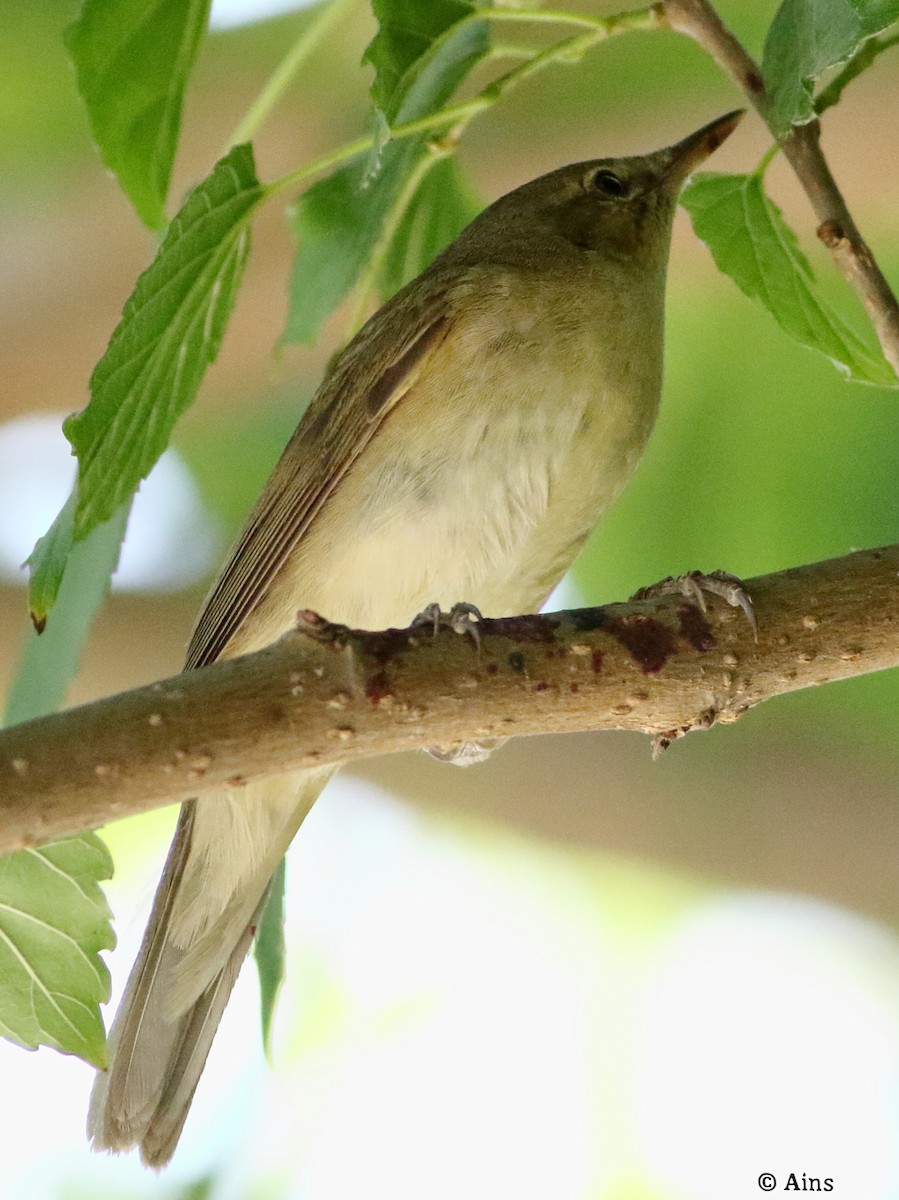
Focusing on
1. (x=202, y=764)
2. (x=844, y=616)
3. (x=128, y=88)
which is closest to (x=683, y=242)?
(x=128, y=88)

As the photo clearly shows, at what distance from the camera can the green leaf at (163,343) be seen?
173cm

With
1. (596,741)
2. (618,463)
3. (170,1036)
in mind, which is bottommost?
(170,1036)

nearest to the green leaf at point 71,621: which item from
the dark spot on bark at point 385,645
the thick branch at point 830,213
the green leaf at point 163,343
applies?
the green leaf at point 163,343

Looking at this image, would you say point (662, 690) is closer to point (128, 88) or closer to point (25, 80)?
point (128, 88)

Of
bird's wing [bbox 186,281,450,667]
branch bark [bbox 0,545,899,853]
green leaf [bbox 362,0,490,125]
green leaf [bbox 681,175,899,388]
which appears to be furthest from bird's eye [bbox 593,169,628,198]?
branch bark [bbox 0,545,899,853]

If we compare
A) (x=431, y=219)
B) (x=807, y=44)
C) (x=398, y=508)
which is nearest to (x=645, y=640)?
(x=807, y=44)

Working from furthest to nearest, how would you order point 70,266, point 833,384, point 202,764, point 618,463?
point 70,266 → point 833,384 → point 618,463 → point 202,764

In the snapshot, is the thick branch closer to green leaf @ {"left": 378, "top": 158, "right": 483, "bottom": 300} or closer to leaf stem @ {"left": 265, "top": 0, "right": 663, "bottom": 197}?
leaf stem @ {"left": 265, "top": 0, "right": 663, "bottom": 197}

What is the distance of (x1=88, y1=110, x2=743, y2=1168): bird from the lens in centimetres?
226

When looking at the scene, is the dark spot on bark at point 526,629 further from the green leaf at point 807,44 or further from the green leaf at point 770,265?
the green leaf at point 807,44

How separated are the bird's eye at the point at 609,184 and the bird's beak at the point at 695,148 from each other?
Answer: 0.09m

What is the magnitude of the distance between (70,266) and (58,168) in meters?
0.28

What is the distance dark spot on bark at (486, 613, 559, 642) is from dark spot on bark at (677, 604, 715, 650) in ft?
0.47

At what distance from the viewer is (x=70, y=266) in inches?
155
